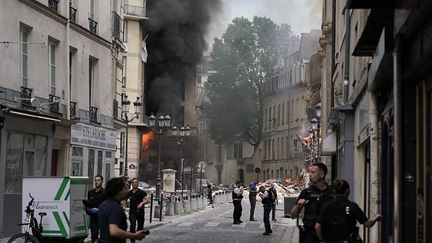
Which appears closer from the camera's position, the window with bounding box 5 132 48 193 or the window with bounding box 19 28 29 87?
the window with bounding box 5 132 48 193

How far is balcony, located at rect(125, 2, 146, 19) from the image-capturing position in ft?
167

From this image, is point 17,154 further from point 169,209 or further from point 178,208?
point 178,208

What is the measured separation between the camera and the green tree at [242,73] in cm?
7600

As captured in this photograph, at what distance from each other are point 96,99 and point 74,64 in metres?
2.53

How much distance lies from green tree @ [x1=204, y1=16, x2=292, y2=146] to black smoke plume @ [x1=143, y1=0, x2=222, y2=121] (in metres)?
20.0

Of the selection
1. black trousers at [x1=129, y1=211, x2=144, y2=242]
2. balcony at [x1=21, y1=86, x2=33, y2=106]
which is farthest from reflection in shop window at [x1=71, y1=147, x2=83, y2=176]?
black trousers at [x1=129, y1=211, x2=144, y2=242]

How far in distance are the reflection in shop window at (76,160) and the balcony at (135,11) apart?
28.2 m

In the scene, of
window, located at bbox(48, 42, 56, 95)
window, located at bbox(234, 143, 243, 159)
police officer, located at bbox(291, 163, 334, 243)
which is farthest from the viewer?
window, located at bbox(234, 143, 243, 159)

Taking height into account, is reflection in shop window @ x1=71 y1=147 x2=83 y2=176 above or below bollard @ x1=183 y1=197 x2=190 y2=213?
above

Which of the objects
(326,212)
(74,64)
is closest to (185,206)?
(74,64)

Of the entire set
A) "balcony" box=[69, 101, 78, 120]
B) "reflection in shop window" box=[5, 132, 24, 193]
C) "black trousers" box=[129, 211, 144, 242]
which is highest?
"balcony" box=[69, 101, 78, 120]

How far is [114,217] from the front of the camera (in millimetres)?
6898

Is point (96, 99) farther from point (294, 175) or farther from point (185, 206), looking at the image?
point (294, 175)

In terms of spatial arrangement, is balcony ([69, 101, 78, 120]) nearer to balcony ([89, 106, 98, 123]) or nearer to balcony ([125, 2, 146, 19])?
balcony ([89, 106, 98, 123])
